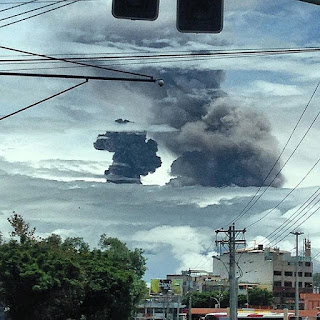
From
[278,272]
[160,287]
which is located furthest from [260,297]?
[160,287]

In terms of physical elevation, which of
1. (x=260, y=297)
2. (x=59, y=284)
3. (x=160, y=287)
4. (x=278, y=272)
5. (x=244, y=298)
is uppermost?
(x=278, y=272)

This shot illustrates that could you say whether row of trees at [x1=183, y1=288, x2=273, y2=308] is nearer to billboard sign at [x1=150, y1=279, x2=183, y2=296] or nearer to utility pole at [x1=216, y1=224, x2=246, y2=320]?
billboard sign at [x1=150, y1=279, x2=183, y2=296]

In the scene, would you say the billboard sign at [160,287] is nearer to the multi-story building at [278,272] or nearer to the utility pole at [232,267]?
the multi-story building at [278,272]

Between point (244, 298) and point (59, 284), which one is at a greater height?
point (244, 298)

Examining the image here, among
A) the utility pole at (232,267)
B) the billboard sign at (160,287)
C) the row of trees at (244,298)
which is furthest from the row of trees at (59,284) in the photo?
the billboard sign at (160,287)

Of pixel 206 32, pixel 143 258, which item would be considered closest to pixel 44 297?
pixel 143 258

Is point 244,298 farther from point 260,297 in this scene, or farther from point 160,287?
point 160,287

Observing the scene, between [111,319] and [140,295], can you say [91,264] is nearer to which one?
[111,319]
